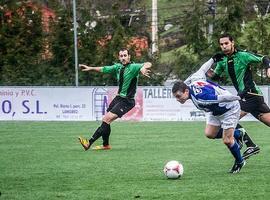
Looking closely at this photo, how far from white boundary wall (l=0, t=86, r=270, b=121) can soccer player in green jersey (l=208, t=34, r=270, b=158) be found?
15237mm

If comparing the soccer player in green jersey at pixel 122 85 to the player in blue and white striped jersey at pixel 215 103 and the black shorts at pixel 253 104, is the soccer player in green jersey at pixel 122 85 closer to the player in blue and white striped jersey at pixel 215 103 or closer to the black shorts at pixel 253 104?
the black shorts at pixel 253 104

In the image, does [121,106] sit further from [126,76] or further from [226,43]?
[226,43]

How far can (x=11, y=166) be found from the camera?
12398 mm

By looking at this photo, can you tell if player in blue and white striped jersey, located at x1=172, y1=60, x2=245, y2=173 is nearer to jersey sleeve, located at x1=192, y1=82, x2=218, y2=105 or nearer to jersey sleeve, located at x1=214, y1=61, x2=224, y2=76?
jersey sleeve, located at x1=192, y1=82, x2=218, y2=105

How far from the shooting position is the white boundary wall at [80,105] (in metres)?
28.4

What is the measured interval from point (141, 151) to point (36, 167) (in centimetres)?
360

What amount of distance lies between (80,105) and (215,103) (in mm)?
18301

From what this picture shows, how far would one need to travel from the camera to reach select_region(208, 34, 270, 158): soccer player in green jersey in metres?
12.4

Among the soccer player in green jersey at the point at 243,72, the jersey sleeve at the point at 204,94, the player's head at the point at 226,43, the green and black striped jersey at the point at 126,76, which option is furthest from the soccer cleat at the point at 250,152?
the green and black striped jersey at the point at 126,76

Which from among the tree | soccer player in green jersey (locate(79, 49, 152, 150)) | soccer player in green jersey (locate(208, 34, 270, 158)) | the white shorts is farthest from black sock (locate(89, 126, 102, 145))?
the tree

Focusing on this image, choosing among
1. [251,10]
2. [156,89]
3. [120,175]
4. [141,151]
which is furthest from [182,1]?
[120,175]

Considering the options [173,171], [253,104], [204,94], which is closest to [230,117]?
[204,94]

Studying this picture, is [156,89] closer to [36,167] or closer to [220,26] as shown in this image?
[220,26]

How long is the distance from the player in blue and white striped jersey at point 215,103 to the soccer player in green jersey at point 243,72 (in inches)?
33.9
